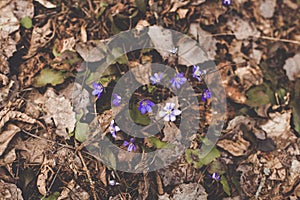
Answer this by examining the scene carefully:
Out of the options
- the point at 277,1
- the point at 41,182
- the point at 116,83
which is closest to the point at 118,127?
the point at 116,83

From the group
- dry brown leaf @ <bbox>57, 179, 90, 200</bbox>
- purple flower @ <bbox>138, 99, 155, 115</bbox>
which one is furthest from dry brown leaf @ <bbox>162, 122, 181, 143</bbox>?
dry brown leaf @ <bbox>57, 179, 90, 200</bbox>

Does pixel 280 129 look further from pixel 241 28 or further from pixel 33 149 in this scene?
pixel 33 149

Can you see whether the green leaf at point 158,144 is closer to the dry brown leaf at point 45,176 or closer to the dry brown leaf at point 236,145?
the dry brown leaf at point 236,145

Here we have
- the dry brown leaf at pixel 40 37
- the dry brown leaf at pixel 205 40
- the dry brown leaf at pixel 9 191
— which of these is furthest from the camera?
the dry brown leaf at pixel 205 40

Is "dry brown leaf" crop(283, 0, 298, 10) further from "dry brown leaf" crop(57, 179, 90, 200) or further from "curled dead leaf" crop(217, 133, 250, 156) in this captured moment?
"dry brown leaf" crop(57, 179, 90, 200)

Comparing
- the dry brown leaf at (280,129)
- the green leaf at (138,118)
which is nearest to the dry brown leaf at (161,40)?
the green leaf at (138,118)

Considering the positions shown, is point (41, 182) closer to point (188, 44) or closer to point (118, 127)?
point (118, 127)
